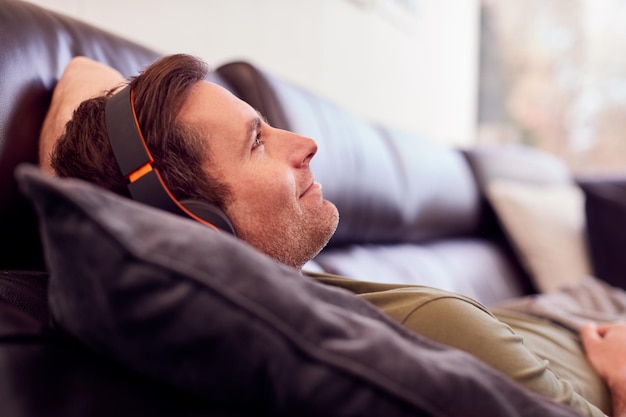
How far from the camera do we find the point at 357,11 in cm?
264

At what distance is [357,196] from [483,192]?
3.58 feet

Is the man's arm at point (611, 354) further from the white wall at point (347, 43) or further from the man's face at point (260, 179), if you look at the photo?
the white wall at point (347, 43)

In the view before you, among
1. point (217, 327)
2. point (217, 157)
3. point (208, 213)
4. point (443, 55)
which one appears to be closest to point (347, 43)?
point (443, 55)

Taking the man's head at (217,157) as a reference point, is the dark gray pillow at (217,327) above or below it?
above

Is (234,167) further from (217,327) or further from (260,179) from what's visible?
(217,327)

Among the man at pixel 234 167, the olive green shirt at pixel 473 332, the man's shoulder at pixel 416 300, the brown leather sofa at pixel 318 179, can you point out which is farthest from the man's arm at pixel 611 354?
the brown leather sofa at pixel 318 179

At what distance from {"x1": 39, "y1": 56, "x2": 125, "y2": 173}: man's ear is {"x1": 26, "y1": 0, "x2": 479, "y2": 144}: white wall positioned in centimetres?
51

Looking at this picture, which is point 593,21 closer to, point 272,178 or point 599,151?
point 599,151

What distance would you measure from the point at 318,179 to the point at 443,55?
2410mm

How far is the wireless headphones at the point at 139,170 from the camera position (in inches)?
31.2

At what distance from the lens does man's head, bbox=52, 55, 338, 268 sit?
89 centimetres

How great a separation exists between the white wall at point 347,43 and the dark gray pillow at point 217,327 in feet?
3.60

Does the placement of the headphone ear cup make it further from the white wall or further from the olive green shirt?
the white wall

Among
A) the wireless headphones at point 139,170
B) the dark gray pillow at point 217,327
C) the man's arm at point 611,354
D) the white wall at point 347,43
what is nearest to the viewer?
the dark gray pillow at point 217,327
